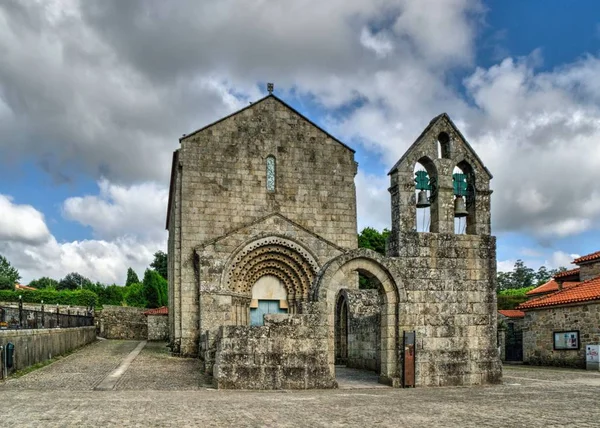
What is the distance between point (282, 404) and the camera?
393 inches

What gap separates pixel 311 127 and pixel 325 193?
2736 mm

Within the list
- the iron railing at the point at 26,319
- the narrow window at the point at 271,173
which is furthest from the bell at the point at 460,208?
the iron railing at the point at 26,319

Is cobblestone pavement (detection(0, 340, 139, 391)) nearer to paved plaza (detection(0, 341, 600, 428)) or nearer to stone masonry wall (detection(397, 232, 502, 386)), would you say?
paved plaza (detection(0, 341, 600, 428))

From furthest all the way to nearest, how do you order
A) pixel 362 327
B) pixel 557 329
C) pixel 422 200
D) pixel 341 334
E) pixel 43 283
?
1. pixel 43 283
2. pixel 557 329
3. pixel 341 334
4. pixel 362 327
5. pixel 422 200

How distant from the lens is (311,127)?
2450cm

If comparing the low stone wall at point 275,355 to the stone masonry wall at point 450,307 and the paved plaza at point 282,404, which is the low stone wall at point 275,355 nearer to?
the paved plaza at point 282,404

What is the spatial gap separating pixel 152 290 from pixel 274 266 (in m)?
27.0

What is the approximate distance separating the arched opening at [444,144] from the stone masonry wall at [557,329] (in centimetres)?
1024

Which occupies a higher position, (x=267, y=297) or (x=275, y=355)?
(x=267, y=297)

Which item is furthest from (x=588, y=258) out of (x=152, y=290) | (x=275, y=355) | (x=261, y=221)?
(x=152, y=290)

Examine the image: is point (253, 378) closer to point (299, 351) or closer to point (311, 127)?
point (299, 351)

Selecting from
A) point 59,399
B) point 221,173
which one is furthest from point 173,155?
point 59,399

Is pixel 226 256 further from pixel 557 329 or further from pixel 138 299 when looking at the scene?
pixel 138 299

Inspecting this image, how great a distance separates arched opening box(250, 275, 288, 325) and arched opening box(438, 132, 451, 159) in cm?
988
